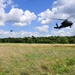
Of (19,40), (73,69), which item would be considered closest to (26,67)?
(73,69)

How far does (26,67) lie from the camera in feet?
41.9

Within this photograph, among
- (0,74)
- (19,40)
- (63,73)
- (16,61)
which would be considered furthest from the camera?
(19,40)

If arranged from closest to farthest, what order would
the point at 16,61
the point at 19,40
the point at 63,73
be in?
the point at 63,73 < the point at 16,61 < the point at 19,40

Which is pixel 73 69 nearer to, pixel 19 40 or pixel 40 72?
pixel 40 72

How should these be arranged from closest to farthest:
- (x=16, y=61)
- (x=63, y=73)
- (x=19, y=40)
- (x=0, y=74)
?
(x=0, y=74) < (x=63, y=73) < (x=16, y=61) < (x=19, y=40)

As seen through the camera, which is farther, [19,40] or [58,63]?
[19,40]

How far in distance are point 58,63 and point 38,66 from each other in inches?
88.7

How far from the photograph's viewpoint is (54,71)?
12.3 m

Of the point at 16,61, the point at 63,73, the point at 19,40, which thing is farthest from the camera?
the point at 19,40

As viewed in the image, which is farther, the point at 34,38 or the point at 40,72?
the point at 34,38

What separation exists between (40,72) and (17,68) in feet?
4.14

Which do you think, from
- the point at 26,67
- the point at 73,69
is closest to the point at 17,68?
the point at 26,67

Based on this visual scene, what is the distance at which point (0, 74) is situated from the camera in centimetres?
1140

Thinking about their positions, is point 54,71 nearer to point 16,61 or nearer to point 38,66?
point 38,66
